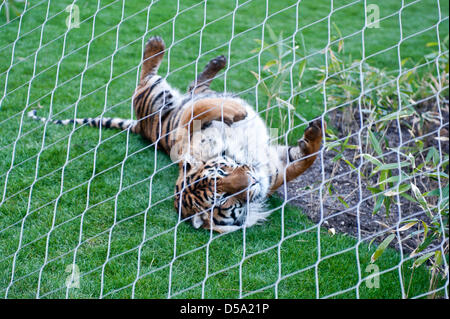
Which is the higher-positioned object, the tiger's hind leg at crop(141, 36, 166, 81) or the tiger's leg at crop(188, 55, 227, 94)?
the tiger's hind leg at crop(141, 36, 166, 81)

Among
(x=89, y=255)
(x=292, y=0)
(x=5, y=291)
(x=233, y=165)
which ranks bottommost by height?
(x=292, y=0)

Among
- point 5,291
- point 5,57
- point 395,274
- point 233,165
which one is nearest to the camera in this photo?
point 5,291

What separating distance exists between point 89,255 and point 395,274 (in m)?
1.18

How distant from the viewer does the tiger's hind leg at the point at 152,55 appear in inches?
110

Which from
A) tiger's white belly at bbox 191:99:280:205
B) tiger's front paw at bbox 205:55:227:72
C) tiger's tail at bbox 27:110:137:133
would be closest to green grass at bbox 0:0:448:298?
tiger's tail at bbox 27:110:137:133

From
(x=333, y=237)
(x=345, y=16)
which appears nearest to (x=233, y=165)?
(x=333, y=237)

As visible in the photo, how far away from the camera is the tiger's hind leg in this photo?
9.20 ft

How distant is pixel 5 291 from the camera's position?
169 centimetres

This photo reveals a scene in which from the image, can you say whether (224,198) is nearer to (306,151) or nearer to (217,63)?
(306,151)

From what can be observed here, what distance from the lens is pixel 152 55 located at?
2844 millimetres

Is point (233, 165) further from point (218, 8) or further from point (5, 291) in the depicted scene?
point (218, 8)

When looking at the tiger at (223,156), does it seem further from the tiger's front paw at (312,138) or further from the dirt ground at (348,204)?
the dirt ground at (348,204)

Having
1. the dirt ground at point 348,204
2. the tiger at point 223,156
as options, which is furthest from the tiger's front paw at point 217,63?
the dirt ground at point 348,204

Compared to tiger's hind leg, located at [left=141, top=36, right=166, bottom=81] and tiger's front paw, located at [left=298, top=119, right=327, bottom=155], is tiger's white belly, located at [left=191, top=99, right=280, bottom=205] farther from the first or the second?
tiger's hind leg, located at [left=141, top=36, right=166, bottom=81]
